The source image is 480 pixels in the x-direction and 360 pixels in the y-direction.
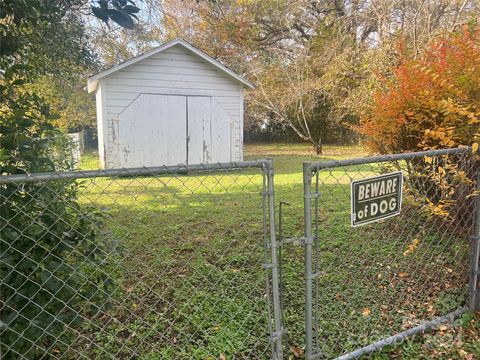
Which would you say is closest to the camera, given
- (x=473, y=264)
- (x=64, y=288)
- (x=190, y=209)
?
(x=64, y=288)

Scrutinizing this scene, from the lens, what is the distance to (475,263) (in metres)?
2.76

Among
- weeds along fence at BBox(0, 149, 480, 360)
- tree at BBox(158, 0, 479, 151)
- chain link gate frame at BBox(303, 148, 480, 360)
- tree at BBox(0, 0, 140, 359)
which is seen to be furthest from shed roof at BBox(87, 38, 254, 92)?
chain link gate frame at BBox(303, 148, 480, 360)

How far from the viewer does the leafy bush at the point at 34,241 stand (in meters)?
1.82

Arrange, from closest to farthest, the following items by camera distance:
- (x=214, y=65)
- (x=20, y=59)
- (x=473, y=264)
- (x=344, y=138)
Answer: (x=20, y=59)
(x=473, y=264)
(x=214, y=65)
(x=344, y=138)

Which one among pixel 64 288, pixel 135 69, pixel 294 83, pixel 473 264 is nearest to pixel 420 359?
pixel 473 264

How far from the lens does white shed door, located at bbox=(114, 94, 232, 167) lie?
1004 centimetres

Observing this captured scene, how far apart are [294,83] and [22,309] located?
1428cm

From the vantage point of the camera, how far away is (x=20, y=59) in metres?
2.60

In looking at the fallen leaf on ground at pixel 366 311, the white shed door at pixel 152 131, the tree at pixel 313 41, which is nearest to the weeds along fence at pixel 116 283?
the fallen leaf on ground at pixel 366 311

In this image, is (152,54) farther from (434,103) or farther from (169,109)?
(434,103)

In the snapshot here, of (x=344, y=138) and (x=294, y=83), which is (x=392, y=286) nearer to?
(x=294, y=83)

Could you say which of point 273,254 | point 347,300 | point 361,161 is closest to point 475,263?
point 347,300

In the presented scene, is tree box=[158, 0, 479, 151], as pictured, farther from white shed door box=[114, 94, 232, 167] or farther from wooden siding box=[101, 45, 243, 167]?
white shed door box=[114, 94, 232, 167]

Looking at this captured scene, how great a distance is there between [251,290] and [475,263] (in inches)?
67.7
